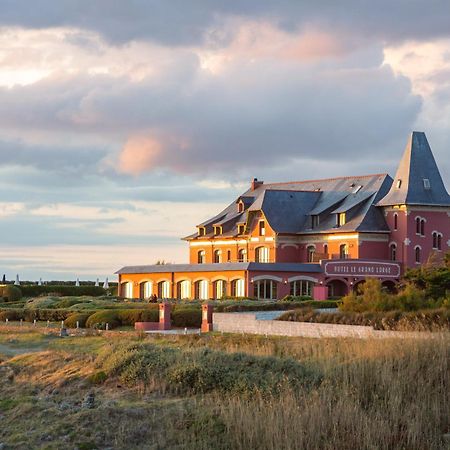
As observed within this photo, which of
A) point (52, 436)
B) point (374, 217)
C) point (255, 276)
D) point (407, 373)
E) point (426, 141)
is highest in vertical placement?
point (426, 141)

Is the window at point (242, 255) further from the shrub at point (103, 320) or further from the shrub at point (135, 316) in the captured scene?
the shrub at point (103, 320)

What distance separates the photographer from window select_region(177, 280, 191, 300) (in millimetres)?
66500

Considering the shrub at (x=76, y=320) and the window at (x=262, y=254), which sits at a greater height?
the window at (x=262, y=254)

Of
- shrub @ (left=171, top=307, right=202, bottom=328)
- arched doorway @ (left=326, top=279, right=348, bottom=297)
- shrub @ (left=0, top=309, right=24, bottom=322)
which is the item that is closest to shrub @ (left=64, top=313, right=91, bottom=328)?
shrub @ (left=171, top=307, right=202, bottom=328)

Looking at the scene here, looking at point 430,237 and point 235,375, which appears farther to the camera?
point 430,237

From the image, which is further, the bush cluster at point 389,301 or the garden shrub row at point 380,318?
the bush cluster at point 389,301

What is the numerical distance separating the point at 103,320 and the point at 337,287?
25.4m

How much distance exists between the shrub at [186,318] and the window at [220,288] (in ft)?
68.3

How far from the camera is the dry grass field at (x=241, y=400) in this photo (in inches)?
574

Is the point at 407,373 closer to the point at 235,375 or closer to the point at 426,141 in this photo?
the point at 235,375

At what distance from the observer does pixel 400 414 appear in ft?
50.5

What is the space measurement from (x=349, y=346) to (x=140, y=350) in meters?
4.92

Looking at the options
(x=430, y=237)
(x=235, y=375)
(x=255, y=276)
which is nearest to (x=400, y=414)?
(x=235, y=375)

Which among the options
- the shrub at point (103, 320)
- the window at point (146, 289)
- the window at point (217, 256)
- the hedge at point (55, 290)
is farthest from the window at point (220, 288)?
the shrub at point (103, 320)
